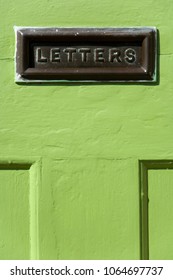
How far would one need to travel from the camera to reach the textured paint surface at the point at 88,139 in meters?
1.74

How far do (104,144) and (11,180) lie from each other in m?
0.27

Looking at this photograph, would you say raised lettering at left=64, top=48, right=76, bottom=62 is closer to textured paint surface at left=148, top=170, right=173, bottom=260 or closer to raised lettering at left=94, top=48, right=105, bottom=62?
raised lettering at left=94, top=48, right=105, bottom=62

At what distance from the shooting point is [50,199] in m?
1.74

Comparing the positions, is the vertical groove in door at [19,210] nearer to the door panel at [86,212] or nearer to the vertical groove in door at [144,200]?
the door panel at [86,212]

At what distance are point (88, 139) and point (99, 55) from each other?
0.74 feet

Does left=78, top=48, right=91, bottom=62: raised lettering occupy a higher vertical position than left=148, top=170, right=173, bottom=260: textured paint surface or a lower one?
higher

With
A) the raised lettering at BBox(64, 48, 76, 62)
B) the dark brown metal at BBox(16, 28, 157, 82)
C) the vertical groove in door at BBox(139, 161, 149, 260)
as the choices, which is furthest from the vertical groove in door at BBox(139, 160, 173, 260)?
the raised lettering at BBox(64, 48, 76, 62)

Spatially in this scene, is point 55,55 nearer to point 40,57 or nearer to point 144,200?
point 40,57

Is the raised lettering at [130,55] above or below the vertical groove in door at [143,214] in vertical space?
above

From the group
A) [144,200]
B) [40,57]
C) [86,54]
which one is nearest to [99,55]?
[86,54]

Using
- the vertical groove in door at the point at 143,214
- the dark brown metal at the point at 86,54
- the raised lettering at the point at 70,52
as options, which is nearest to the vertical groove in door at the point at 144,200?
the vertical groove in door at the point at 143,214

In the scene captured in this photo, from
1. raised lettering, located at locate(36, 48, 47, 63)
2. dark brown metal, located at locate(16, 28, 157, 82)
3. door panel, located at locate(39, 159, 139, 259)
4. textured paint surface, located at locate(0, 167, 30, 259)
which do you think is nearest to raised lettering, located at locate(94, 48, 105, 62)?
dark brown metal, located at locate(16, 28, 157, 82)

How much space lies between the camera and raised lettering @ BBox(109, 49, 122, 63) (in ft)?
5.74

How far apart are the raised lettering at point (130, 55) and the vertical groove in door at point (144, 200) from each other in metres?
0.27
